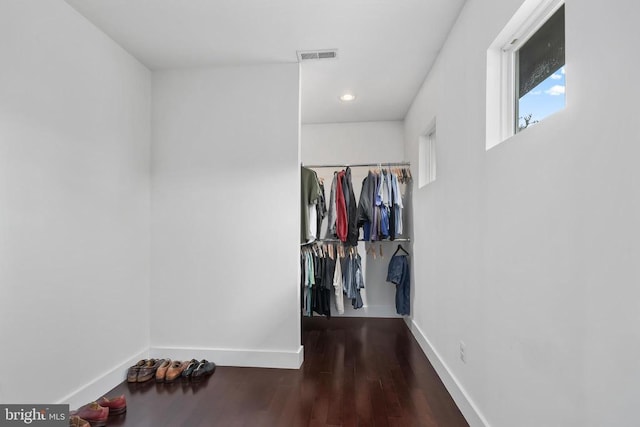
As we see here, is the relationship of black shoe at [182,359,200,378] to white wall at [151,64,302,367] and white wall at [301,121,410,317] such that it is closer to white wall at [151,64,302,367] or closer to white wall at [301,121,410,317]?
white wall at [151,64,302,367]

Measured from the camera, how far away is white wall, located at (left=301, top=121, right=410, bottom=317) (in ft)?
13.6

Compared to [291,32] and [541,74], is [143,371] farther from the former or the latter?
[541,74]

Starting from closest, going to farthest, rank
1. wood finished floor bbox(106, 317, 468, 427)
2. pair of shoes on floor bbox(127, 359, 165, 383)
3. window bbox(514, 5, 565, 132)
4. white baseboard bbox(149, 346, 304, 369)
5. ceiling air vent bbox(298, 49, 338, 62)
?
window bbox(514, 5, 565, 132)
wood finished floor bbox(106, 317, 468, 427)
pair of shoes on floor bbox(127, 359, 165, 383)
ceiling air vent bbox(298, 49, 338, 62)
white baseboard bbox(149, 346, 304, 369)

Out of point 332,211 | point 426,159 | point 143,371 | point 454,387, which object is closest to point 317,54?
point 426,159

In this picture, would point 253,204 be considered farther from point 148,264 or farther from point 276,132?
point 148,264

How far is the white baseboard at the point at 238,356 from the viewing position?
2678mm

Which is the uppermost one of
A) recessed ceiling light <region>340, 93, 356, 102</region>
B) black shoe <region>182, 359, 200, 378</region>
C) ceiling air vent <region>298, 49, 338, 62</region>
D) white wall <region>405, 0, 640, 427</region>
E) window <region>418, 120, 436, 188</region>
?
ceiling air vent <region>298, 49, 338, 62</region>

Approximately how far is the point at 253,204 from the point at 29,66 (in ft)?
5.26

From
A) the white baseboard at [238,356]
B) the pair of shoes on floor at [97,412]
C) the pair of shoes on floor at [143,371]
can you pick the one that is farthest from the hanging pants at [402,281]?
the pair of shoes on floor at [97,412]

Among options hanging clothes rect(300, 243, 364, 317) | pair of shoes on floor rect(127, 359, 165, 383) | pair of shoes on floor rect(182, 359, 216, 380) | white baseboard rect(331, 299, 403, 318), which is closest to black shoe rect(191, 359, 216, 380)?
pair of shoes on floor rect(182, 359, 216, 380)

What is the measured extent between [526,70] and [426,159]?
1793 millimetres

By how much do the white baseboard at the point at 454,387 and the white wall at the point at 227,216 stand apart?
1.11 metres

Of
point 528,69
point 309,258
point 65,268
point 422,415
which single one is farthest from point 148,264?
point 528,69

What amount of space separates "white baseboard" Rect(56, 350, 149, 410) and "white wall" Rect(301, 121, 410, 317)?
2380 millimetres
